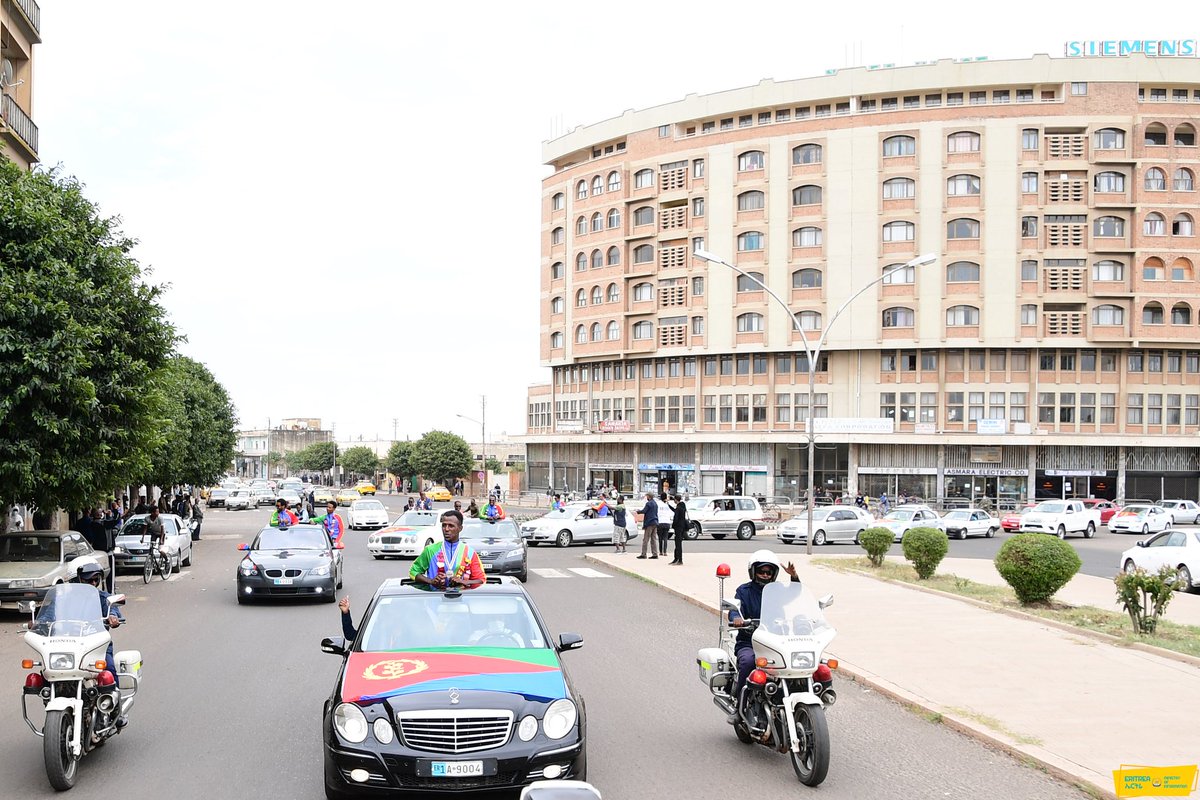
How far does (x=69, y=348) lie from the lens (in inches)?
659

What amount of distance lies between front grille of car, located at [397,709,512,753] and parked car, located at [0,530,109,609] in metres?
11.9

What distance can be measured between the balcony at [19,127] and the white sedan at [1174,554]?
29.7 m

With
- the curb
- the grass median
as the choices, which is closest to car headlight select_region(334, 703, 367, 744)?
the curb

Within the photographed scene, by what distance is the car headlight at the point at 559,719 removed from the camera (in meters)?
6.48

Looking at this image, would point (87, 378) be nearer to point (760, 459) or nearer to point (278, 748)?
point (278, 748)

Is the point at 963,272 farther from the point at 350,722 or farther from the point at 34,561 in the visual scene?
the point at 350,722

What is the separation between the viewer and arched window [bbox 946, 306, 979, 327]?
6531cm

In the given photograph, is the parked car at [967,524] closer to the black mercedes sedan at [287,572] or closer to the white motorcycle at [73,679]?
the black mercedes sedan at [287,572]

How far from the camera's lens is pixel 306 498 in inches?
1994

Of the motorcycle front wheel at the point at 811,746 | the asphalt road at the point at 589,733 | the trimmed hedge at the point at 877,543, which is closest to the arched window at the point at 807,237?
the trimmed hedge at the point at 877,543

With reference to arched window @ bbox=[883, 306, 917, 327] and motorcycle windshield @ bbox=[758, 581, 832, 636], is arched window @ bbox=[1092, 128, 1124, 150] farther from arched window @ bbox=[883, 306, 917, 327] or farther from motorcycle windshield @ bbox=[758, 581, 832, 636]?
motorcycle windshield @ bbox=[758, 581, 832, 636]

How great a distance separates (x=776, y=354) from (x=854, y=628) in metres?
55.5

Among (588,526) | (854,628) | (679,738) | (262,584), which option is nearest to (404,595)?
(679,738)

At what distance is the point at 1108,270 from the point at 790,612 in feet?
214
